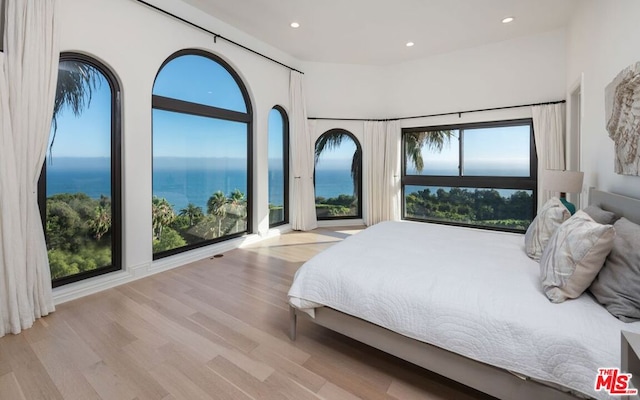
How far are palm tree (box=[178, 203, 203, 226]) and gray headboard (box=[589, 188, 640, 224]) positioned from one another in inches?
161

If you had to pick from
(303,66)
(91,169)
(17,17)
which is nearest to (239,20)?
(303,66)

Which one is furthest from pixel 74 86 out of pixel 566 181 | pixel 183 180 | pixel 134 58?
pixel 566 181

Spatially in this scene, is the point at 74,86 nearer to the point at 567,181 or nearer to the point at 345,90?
the point at 345,90

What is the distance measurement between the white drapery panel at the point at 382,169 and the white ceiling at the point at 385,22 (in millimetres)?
1348

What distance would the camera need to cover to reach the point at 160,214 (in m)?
3.41

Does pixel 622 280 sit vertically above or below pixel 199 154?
below

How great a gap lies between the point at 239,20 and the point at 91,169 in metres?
2.58

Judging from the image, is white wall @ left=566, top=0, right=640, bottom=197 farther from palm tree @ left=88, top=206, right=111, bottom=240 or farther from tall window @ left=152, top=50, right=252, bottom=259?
palm tree @ left=88, top=206, right=111, bottom=240

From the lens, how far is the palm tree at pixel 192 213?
369 cm

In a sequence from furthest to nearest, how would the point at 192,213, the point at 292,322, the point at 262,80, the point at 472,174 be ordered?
the point at 472,174, the point at 262,80, the point at 192,213, the point at 292,322

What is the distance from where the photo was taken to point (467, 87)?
15.4ft

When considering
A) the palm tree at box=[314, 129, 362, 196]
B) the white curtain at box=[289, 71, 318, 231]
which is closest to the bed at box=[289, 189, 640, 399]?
the white curtain at box=[289, 71, 318, 231]

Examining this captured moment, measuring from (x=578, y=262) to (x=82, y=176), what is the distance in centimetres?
375

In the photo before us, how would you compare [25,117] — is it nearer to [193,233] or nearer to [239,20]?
[193,233]
